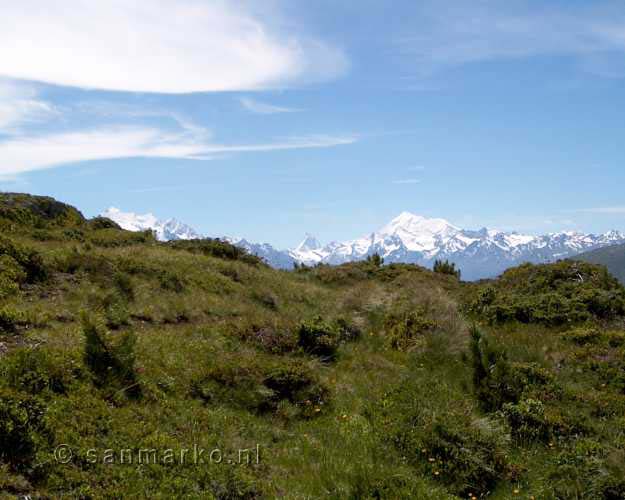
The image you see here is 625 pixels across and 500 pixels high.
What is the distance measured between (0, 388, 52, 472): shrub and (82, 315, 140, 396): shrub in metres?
1.47

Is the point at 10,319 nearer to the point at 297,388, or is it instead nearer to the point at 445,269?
the point at 297,388

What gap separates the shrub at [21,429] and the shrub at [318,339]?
7673 mm

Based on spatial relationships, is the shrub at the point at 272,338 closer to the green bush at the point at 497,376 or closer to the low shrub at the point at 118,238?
the green bush at the point at 497,376

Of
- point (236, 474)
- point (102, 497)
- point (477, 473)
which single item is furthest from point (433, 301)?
point (102, 497)

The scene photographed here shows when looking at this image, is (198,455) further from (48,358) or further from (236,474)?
(48,358)

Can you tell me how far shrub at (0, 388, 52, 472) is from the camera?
5.62 meters

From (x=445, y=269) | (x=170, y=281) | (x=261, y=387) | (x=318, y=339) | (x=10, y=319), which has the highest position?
(x=445, y=269)

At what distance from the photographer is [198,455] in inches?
274

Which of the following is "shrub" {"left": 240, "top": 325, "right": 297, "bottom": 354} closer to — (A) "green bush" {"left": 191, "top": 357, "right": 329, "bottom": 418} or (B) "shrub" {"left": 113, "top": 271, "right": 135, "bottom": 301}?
(A) "green bush" {"left": 191, "top": 357, "right": 329, "bottom": 418}

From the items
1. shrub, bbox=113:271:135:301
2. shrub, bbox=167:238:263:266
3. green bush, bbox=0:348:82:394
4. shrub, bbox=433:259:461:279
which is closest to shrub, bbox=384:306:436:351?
shrub, bbox=113:271:135:301

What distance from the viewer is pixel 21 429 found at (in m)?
5.86

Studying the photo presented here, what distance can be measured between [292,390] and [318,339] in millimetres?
3008

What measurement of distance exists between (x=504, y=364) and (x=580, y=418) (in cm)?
174

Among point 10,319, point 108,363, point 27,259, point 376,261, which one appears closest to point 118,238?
point 27,259
